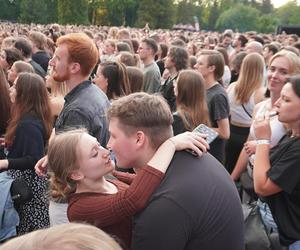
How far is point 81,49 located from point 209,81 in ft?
7.27

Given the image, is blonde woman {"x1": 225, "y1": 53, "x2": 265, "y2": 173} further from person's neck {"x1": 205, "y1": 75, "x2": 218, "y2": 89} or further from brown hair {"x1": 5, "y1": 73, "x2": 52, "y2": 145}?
brown hair {"x1": 5, "y1": 73, "x2": 52, "y2": 145}

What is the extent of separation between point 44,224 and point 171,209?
8.39 ft

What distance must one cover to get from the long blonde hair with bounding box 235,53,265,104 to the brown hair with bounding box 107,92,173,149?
11.5ft

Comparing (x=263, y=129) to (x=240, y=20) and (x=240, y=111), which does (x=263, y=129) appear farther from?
(x=240, y=20)

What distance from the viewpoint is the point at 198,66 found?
211 inches

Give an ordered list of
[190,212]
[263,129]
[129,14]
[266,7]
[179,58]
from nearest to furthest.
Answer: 1. [190,212]
2. [263,129]
3. [179,58]
4. [129,14]
5. [266,7]

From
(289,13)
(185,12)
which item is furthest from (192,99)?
(289,13)

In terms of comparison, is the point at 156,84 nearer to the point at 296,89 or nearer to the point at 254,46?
the point at 254,46

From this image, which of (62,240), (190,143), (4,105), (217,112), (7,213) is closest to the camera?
(62,240)

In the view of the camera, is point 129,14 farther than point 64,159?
Yes

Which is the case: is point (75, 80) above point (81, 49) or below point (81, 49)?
below

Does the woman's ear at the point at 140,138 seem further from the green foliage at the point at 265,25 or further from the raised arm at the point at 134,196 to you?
the green foliage at the point at 265,25

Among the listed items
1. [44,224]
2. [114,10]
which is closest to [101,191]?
[44,224]

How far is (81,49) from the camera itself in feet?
10.9
